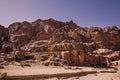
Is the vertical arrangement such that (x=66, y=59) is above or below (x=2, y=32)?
below

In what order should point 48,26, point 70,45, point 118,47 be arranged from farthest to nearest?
point 48,26, point 118,47, point 70,45

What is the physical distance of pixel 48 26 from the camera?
255ft

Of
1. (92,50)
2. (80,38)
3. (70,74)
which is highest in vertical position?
(80,38)

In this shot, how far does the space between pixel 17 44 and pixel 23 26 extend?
1369 centimetres

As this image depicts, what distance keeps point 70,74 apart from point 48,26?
5478 cm

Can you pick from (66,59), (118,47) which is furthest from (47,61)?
(118,47)

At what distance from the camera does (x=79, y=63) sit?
39875mm

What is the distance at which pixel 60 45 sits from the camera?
149 ft

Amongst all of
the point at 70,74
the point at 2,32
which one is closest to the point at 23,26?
the point at 2,32

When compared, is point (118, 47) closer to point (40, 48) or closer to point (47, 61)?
point (40, 48)

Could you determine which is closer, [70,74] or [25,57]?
[70,74]

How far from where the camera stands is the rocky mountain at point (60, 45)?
40.3 m

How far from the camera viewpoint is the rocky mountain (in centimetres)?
4027

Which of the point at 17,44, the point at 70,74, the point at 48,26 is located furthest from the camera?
the point at 48,26
